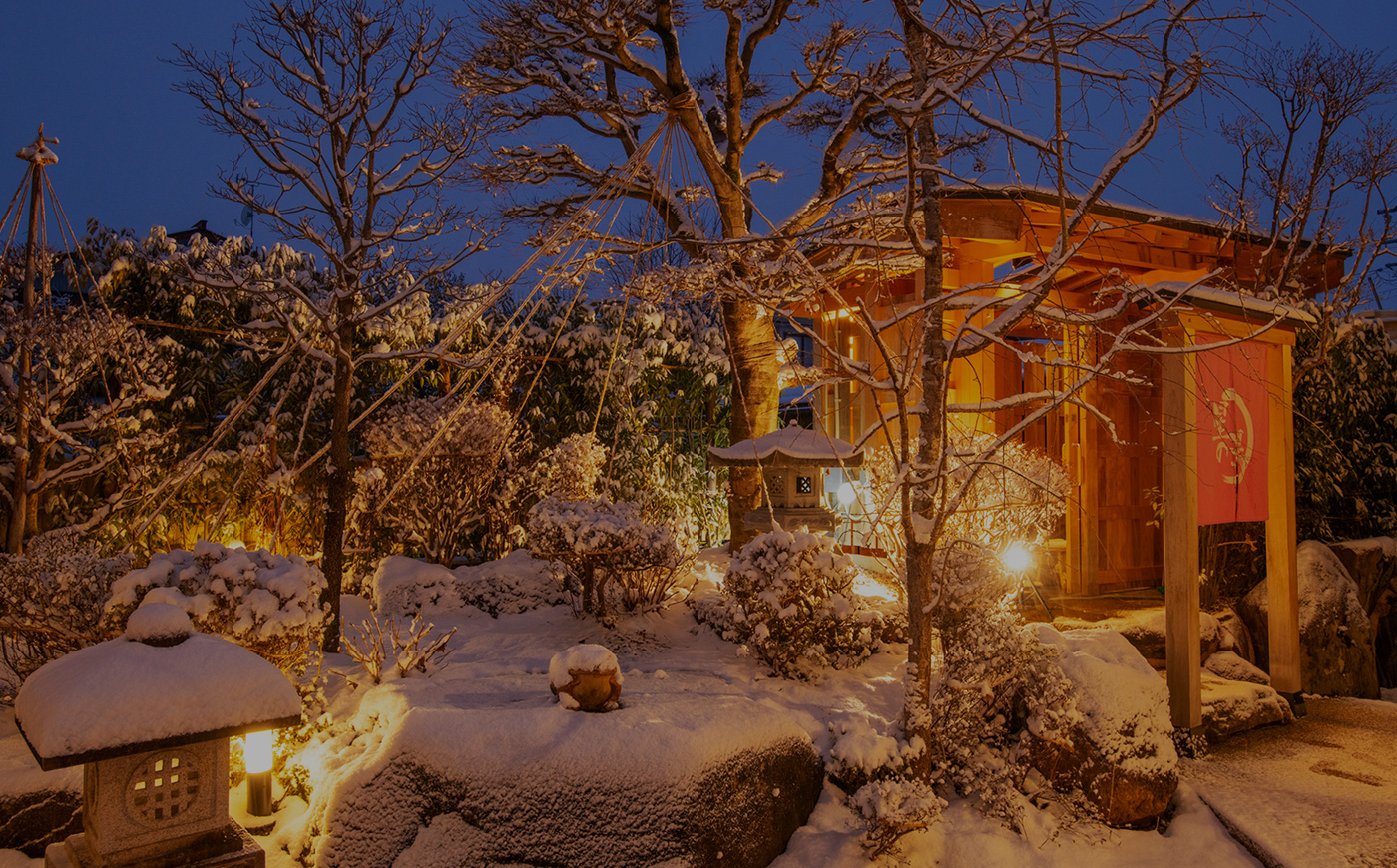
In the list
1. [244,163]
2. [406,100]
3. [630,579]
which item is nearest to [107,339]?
[244,163]

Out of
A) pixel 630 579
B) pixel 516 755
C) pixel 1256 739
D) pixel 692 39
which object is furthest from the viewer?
pixel 692 39

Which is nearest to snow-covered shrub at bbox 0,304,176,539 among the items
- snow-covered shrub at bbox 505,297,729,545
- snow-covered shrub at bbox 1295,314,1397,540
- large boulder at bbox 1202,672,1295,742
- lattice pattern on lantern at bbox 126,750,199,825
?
snow-covered shrub at bbox 505,297,729,545

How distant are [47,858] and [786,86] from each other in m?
8.37

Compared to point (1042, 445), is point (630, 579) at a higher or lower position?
lower

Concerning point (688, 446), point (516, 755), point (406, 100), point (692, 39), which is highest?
point (692, 39)

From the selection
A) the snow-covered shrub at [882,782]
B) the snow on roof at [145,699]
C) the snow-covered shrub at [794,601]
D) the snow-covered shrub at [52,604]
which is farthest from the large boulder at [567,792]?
the snow-covered shrub at [52,604]

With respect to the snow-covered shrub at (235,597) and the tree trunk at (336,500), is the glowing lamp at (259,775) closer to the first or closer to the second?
the snow-covered shrub at (235,597)

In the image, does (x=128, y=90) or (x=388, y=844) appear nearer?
(x=388, y=844)

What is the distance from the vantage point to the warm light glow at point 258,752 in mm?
4168

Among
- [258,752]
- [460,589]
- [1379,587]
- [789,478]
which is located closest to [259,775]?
[258,752]

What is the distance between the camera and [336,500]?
232 inches

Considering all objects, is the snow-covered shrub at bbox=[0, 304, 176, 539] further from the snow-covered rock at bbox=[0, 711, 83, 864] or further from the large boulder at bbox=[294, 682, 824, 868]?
the large boulder at bbox=[294, 682, 824, 868]

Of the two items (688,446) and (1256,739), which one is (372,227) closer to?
(688,446)

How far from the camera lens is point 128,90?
250ft
